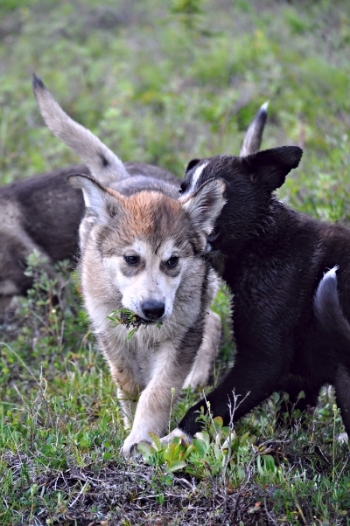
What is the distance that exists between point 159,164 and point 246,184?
13.3ft

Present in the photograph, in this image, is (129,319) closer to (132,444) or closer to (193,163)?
(132,444)

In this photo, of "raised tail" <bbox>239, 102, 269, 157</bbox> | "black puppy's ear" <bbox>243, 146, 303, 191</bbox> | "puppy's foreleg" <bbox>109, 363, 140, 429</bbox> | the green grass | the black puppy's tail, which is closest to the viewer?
the green grass

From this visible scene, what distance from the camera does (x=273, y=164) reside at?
4.48 metres

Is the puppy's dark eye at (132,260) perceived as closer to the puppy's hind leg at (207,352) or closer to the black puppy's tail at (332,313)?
the black puppy's tail at (332,313)

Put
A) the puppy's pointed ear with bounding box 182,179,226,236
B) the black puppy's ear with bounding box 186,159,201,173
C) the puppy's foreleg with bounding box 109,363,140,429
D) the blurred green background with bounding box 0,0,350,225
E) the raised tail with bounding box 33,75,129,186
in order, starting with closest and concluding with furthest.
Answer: the puppy's pointed ear with bounding box 182,179,226,236 < the puppy's foreleg with bounding box 109,363,140,429 < the black puppy's ear with bounding box 186,159,201,173 < the raised tail with bounding box 33,75,129,186 < the blurred green background with bounding box 0,0,350,225

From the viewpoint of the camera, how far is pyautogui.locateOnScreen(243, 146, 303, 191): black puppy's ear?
442 cm

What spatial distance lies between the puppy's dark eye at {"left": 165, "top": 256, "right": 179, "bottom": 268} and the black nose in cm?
33

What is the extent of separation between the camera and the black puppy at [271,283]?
412 cm

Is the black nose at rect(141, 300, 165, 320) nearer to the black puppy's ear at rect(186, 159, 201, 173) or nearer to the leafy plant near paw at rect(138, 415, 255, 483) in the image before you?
the leafy plant near paw at rect(138, 415, 255, 483)

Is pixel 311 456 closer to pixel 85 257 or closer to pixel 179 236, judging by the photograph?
pixel 179 236

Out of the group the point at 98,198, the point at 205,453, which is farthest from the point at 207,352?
the point at 205,453

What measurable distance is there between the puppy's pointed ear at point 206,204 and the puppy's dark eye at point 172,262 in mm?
232

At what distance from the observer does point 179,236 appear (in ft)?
14.0

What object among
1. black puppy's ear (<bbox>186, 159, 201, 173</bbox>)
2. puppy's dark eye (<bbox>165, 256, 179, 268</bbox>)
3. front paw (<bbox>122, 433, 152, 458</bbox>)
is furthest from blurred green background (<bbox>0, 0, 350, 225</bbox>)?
front paw (<bbox>122, 433, 152, 458</bbox>)
